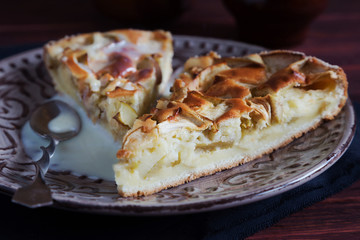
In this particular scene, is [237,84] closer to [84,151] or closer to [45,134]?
[84,151]

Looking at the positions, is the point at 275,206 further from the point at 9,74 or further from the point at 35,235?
the point at 9,74

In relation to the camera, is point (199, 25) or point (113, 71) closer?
point (113, 71)

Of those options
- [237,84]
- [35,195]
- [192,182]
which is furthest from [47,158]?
[237,84]

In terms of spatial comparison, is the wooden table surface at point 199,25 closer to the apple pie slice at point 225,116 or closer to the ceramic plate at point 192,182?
the apple pie slice at point 225,116

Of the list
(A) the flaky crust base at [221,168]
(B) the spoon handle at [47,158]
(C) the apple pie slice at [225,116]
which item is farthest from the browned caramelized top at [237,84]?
(B) the spoon handle at [47,158]

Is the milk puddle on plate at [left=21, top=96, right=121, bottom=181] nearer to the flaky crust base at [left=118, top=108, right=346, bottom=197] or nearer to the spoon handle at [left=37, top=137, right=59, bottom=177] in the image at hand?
the spoon handle at [left=37, top=137, right=59, bottom=177]

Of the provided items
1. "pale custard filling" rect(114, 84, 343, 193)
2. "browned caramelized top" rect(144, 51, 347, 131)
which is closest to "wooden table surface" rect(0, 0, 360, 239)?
"browned caramelized top" rect(144, 51, 347, 131)
